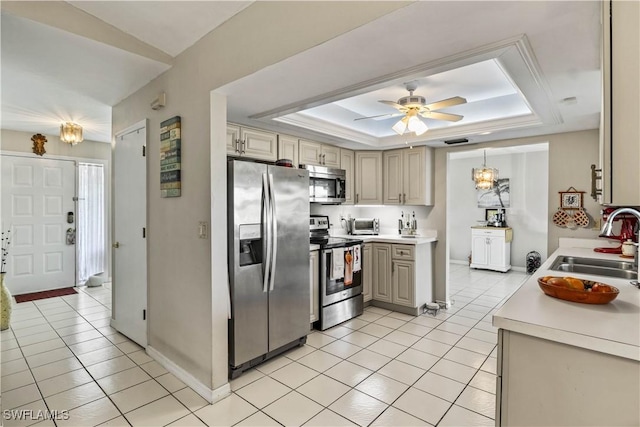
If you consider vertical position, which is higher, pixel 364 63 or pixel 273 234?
pixel 364 63

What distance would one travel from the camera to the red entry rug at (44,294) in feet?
15.5

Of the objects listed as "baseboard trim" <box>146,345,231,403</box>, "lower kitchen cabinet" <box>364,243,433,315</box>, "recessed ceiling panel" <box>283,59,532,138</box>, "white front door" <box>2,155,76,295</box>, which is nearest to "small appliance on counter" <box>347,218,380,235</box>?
"lower kitchen cabinet" <box>364,243,433,315</box>

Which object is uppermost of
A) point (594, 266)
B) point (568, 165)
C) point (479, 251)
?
point (568, 165)

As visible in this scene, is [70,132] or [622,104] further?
[70,132]

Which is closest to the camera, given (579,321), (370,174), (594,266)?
(579,321)

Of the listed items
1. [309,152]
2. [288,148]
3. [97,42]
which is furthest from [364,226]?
[97,42]

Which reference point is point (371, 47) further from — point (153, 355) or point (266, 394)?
point (153, 355)

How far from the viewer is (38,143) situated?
16.0 ft

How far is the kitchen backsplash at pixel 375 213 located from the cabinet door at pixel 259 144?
108 centimetres

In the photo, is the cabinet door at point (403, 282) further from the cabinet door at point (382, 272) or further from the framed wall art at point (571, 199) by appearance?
the framed wall art at point (571, 199)

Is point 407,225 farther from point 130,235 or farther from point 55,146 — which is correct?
point 55,146

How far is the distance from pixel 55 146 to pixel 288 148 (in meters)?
4.08

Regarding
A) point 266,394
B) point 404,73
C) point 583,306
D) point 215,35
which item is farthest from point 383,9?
point 266,394

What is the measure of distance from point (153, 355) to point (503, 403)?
9.00 feet
